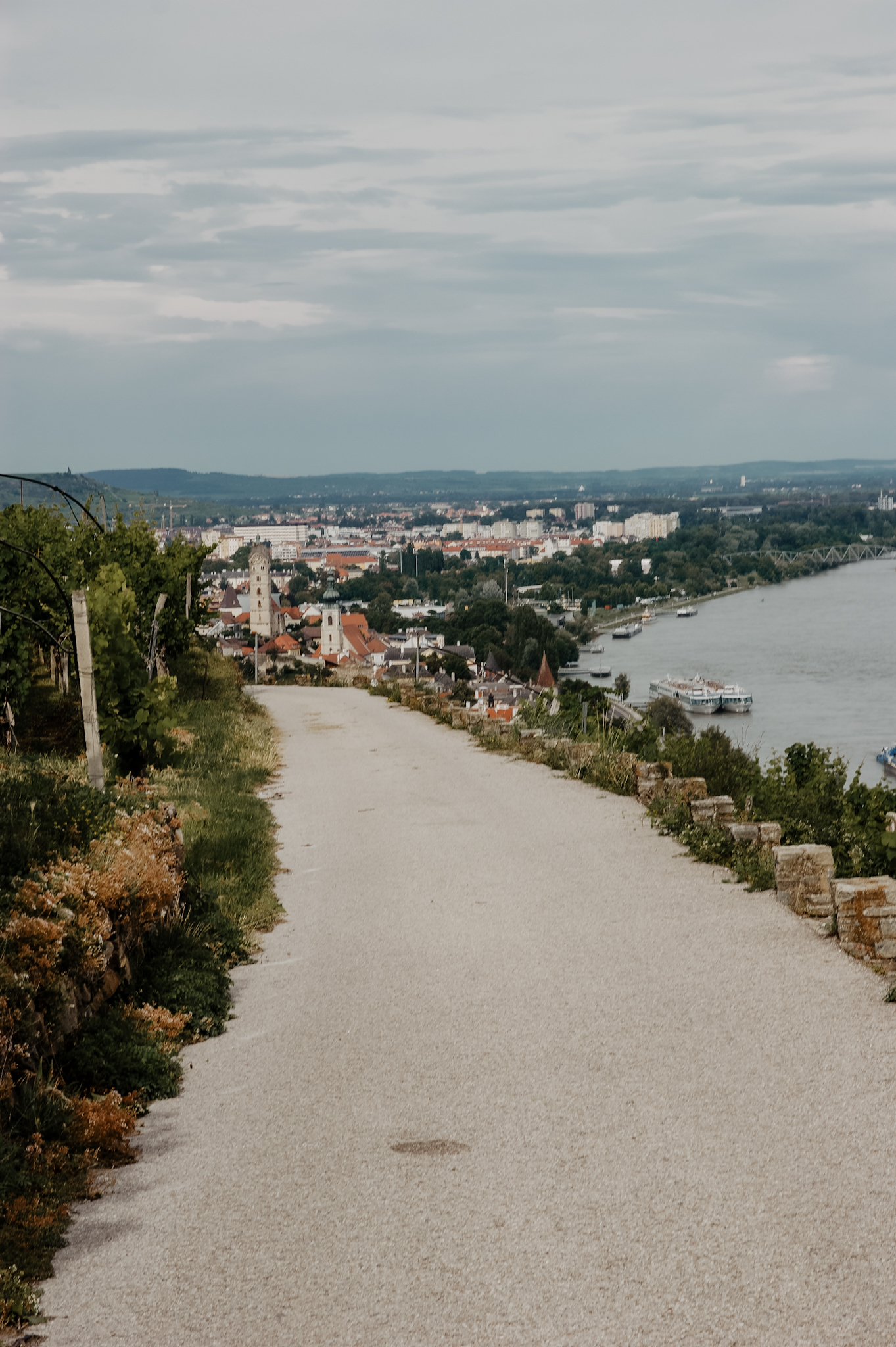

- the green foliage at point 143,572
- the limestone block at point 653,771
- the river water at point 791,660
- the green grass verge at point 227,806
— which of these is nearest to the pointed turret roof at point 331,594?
the river water at point 791,660

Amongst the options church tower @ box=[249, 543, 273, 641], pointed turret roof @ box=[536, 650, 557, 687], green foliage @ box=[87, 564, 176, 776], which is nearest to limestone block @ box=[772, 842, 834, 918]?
green foliage @ box=[87, 564, 176, 776]

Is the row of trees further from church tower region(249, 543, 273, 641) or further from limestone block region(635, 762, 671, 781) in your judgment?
church tower region(249, 543, 273, 641)

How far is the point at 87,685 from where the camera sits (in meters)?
11.2

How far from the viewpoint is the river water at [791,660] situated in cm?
5400

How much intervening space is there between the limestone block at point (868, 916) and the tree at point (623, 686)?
204 feet

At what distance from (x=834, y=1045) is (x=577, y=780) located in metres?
8.68

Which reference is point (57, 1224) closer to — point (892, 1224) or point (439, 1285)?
point (439, 1285)

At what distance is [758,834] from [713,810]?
102 centimetres

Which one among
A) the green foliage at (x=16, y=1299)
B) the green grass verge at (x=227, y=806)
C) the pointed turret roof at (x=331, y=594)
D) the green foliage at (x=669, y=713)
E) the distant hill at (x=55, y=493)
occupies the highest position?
the distant hill at (x=55, y=493)

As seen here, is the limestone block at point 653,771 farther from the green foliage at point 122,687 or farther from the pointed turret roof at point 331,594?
the pointed turret roof at point 331,594

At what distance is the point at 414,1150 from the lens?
510 centimetres

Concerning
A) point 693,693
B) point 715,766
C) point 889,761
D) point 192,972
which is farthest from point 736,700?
point 192,972

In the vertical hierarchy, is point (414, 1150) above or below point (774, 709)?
above

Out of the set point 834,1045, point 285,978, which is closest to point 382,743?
point 285,978
